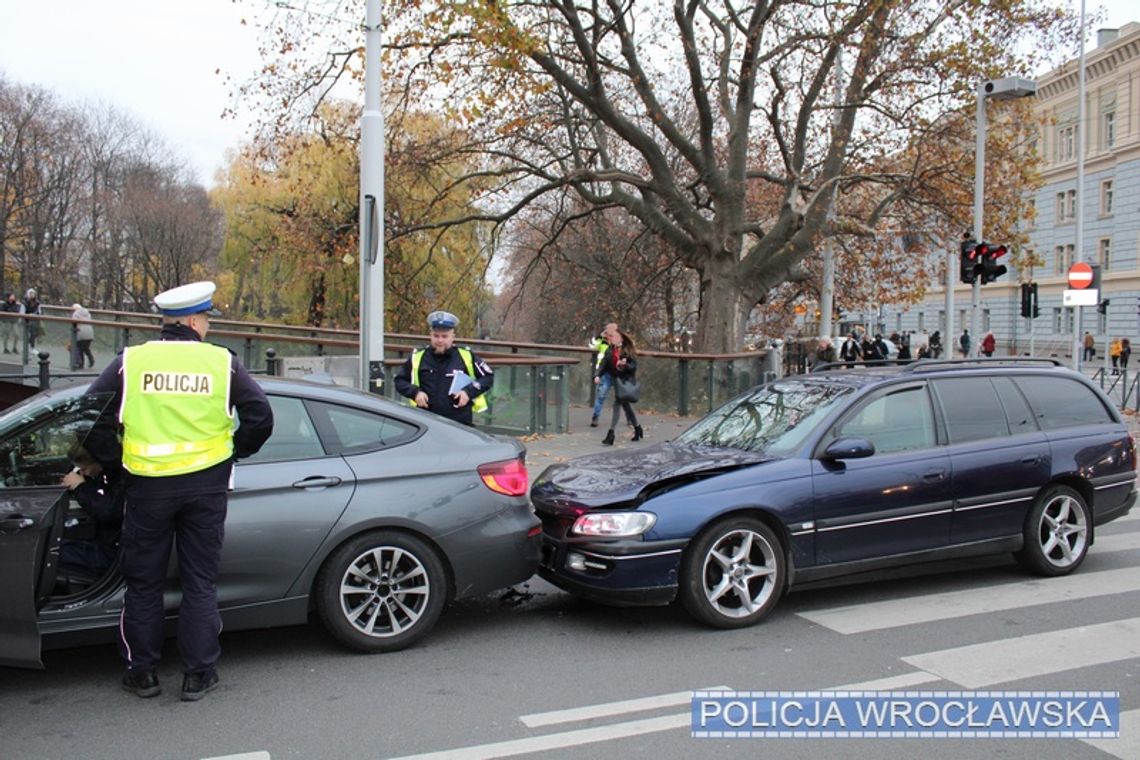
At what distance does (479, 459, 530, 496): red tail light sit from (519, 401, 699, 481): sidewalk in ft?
16.8

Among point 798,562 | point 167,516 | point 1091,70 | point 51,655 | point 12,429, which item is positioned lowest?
point 51,655

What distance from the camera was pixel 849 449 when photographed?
562cm

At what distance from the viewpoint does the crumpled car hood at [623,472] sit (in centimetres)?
547

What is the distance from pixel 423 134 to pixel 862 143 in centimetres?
1222

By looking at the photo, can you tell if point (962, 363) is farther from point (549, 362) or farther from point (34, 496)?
point (549, 362)

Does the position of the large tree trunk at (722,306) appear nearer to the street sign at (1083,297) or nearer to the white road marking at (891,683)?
the street sign at (1083,297)

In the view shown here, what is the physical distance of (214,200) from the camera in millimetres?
36906

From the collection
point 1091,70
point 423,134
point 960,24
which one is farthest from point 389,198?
point 1091,70

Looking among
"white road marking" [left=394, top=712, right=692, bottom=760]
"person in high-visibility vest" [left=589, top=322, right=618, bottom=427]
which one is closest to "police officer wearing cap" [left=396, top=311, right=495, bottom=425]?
"white road marking" [left=394, top=712, right=692, bottom=760]

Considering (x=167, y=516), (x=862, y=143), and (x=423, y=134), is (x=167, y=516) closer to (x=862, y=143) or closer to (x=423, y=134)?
(x=862, y=143)

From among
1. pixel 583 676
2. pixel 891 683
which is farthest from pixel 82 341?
→ pixel 891 683

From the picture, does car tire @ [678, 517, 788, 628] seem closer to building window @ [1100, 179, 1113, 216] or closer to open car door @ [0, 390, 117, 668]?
open car door @ [0, 390, 117, 668]

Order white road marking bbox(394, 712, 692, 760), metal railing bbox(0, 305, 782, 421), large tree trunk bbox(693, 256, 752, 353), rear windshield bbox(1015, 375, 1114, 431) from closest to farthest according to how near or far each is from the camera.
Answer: white road marking bbox(394, 712, 692, 760) < rear windshield bbox(1015, 375, 1114, 431) < metal railing bbox(0, 305, 782, 421) < large tree trunk bbox(693, 256, 752, 353)

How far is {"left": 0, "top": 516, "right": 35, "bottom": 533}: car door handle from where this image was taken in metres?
4.04
